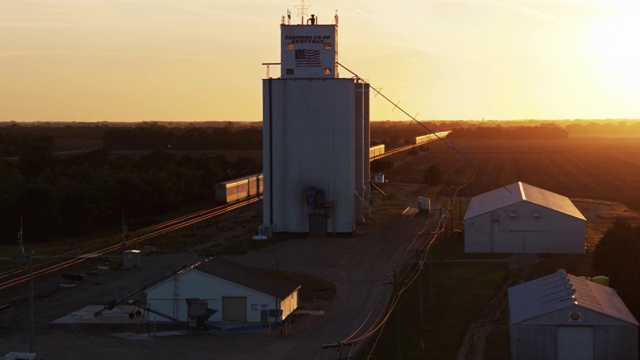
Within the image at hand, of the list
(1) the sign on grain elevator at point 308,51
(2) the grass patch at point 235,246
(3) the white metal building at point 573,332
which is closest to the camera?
(3) the white metal building at point 573,332

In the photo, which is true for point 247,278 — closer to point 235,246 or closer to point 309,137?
point 235,246

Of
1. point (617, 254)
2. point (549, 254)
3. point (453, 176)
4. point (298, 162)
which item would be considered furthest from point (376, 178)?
point (617, 254)

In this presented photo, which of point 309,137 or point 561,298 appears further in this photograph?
point 309,137

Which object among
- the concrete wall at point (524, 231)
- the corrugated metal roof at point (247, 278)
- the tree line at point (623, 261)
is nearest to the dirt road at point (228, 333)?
the corrugated metal roof at point (247, 278)

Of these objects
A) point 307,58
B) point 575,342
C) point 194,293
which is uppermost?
point 307,58

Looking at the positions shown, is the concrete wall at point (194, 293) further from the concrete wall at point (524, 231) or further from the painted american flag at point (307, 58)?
the painted american flag at point (307, 58)

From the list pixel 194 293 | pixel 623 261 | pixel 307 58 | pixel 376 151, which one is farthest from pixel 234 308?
pixel 376 151

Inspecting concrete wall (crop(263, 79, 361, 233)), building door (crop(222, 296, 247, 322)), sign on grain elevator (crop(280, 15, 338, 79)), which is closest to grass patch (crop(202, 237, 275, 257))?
concrete wall (crop(263, 79, 361, 233))
